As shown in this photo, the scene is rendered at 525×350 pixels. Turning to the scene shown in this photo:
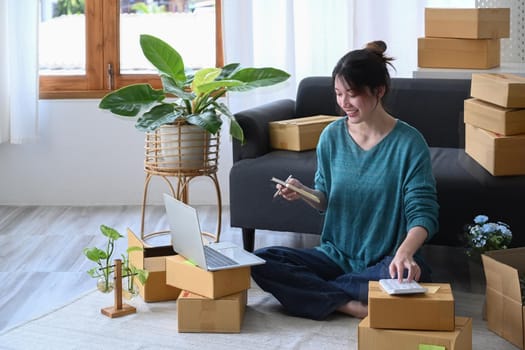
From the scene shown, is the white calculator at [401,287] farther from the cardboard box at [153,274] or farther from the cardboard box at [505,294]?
the cardboard box at [153,274]

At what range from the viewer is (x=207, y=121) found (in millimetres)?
3451

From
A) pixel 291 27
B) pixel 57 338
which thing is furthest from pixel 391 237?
pixel 291 27

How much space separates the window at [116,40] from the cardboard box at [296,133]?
1.09 meters

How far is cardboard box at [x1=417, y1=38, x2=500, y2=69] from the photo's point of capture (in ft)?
12.4

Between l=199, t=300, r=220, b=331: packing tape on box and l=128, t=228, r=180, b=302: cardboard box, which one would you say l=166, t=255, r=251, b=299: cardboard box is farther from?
l=128, t=228, r=180, b=302: cardboard box

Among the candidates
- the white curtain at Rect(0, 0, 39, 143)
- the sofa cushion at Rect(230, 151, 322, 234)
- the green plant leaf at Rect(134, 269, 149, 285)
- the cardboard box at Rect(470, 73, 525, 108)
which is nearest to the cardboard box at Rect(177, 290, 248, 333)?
the green plant leaf at Rect(134, 269, 149, 285)

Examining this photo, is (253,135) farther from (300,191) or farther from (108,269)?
(108,269)

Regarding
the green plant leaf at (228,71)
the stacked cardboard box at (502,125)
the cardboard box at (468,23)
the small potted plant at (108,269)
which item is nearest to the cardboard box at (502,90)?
the stacked cardboard box at (502,125)

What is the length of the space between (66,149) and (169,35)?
0.79m

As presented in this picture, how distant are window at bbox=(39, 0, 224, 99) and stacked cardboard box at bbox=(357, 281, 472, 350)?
96.4 inches

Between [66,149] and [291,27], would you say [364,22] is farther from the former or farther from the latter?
[66,149]

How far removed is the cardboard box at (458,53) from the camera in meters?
3.78

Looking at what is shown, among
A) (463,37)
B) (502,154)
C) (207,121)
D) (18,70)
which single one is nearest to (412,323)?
(502,154)

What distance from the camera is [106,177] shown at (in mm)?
4770
